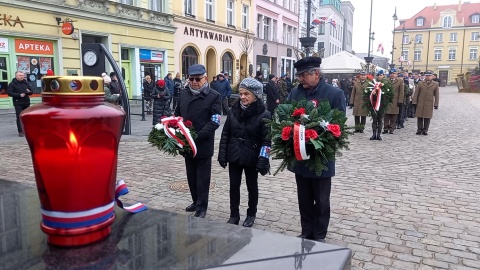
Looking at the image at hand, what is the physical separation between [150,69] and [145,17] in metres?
2.64

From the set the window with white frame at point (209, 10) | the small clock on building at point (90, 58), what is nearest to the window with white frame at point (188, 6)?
the window with white frame at point (209, 10)

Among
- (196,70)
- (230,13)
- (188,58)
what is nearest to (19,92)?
(196,70)

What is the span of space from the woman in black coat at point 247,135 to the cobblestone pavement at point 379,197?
78 centimetres

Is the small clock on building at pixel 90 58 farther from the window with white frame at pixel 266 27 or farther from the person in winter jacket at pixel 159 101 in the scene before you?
the window with white frame at pixel 266 27

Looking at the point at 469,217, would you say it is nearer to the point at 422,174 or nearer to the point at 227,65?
the point at 422,174

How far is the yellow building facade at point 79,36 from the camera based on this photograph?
564 inches

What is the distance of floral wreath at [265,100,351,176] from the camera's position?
2.94 meters

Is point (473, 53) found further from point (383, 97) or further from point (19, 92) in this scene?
point (19, 92)

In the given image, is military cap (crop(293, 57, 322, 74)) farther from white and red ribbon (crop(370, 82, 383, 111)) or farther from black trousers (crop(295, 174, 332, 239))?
white and red ribbon (crop(370, 82, 383, 111))

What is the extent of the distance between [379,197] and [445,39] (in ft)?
281

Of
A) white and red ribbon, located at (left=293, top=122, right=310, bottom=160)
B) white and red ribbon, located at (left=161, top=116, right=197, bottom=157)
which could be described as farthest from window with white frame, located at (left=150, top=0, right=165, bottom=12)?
white and red ribbon, located at (left=293, top=122, right=310, bottom=160)

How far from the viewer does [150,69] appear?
2122cm

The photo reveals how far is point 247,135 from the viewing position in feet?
14.0

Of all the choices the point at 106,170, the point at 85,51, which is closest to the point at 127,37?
the point at 85,51
